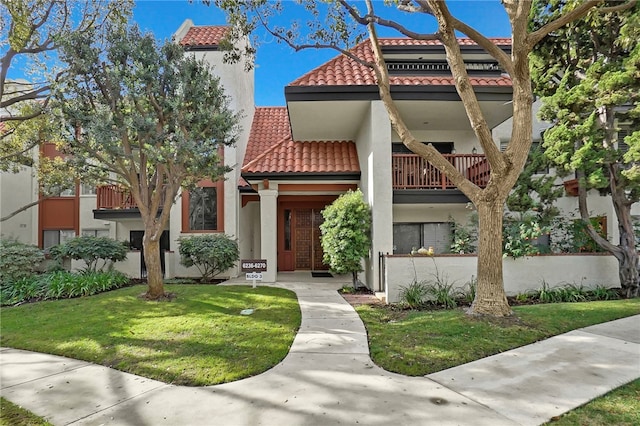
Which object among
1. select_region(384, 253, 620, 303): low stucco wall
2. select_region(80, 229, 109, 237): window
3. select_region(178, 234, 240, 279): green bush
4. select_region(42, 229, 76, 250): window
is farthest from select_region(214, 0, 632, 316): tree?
select_region(42, 229, 76, 250): window

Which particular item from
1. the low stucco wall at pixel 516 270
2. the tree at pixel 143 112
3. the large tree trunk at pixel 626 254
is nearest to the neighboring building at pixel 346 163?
the low stucco wall at pixel 516 270

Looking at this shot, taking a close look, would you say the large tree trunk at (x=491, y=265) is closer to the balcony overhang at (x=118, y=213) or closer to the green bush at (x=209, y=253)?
the green bush at (x=209, y=253)

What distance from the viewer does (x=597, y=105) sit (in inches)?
309

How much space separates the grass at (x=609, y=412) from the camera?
3057 millimetres

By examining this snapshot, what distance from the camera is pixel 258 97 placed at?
1973cm

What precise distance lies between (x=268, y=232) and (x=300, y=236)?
11.8 feet

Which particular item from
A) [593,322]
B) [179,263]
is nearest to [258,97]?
[179,263]

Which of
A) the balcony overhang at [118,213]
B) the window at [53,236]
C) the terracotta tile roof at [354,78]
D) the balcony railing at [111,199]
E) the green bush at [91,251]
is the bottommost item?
the green bush at [91,251]

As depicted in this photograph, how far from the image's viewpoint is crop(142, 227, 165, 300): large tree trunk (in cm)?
869

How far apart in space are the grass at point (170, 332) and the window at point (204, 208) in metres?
4.66

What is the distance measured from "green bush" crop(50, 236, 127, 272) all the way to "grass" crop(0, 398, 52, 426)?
9.06m

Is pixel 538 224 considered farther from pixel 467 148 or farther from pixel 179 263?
pixel 179 263

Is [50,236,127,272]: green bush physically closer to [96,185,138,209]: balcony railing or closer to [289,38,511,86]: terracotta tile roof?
Answer: [96,185,138,209]: balcony railing

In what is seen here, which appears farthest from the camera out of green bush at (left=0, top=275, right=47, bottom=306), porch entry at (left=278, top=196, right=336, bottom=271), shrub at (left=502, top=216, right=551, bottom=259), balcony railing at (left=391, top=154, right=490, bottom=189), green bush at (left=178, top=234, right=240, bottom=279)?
porch entry at (left=278, top=196, right=336, bottom=271)
